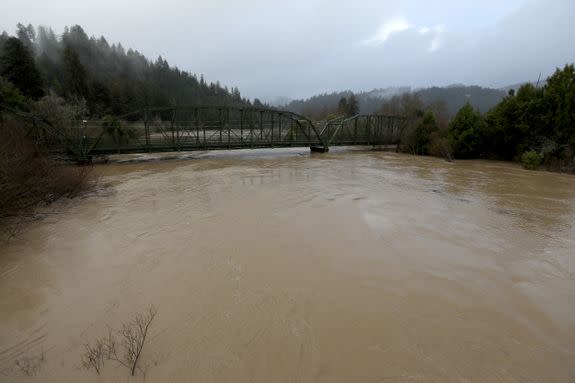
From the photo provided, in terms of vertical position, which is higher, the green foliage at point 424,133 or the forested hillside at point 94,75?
the forested hillside at point 94,75

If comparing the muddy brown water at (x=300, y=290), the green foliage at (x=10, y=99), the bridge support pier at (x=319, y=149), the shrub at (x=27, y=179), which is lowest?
the muddy brown water at (x=300, y=290)

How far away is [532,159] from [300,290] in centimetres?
3072

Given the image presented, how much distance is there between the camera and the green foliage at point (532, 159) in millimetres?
27078

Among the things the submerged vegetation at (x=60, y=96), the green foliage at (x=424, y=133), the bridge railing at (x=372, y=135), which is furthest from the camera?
the bridge railing at (x=372, y=135)

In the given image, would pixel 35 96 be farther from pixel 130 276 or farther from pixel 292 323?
pixel 292 323

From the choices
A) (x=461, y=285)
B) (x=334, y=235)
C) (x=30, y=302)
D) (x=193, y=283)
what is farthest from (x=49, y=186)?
(x=461, y=285)

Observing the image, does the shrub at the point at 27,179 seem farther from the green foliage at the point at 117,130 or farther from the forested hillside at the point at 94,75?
the forested hillside at the point at 94,75

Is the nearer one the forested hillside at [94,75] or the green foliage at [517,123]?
the green foliage at [517,123]

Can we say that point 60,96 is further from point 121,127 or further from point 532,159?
point 532,159

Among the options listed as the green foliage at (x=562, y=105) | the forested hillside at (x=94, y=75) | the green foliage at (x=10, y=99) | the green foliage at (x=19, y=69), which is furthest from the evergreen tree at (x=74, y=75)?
the green foliage at (x=562, y=105)

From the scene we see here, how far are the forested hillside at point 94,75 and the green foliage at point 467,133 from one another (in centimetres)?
5667

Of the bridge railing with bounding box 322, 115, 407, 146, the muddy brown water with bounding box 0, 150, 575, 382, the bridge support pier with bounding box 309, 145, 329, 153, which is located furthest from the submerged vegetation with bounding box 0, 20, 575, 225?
the bridge support pier with bounding box 309, 145, 329, 153

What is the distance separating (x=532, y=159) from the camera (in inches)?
1070

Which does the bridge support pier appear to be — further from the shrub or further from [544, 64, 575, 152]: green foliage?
the shrub
